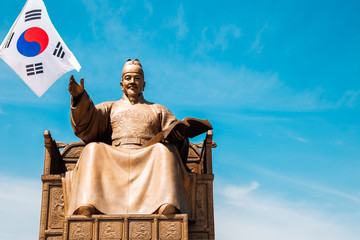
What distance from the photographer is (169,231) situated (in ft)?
18.6

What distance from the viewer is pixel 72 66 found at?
765 cm

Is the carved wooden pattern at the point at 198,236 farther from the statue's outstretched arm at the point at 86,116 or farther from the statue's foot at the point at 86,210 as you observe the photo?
the statue's outstretched arm at the point at 86,116

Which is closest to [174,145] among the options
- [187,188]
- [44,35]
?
[187,188]

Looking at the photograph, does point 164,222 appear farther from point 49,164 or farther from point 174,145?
point 49,164

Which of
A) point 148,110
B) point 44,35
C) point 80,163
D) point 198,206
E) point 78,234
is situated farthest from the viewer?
point 44,35

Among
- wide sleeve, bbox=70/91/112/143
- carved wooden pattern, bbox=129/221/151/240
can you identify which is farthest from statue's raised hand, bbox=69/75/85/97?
carved wooden pattern, bbox=129/221/151/240

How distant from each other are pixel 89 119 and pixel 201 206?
1950 millimetres

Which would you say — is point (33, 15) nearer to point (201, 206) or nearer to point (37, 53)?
point (37, 53)

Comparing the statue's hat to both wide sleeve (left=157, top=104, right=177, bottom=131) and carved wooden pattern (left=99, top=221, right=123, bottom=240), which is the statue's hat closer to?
wide sleeve (left=157, top=104, right=177, bottom=131)

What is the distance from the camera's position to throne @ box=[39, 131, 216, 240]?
18.5 feet

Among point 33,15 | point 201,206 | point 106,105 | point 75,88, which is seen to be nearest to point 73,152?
point 106,105

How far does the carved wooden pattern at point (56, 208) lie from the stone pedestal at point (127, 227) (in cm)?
108

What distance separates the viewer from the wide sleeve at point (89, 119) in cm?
678

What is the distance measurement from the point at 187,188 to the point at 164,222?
958mm
